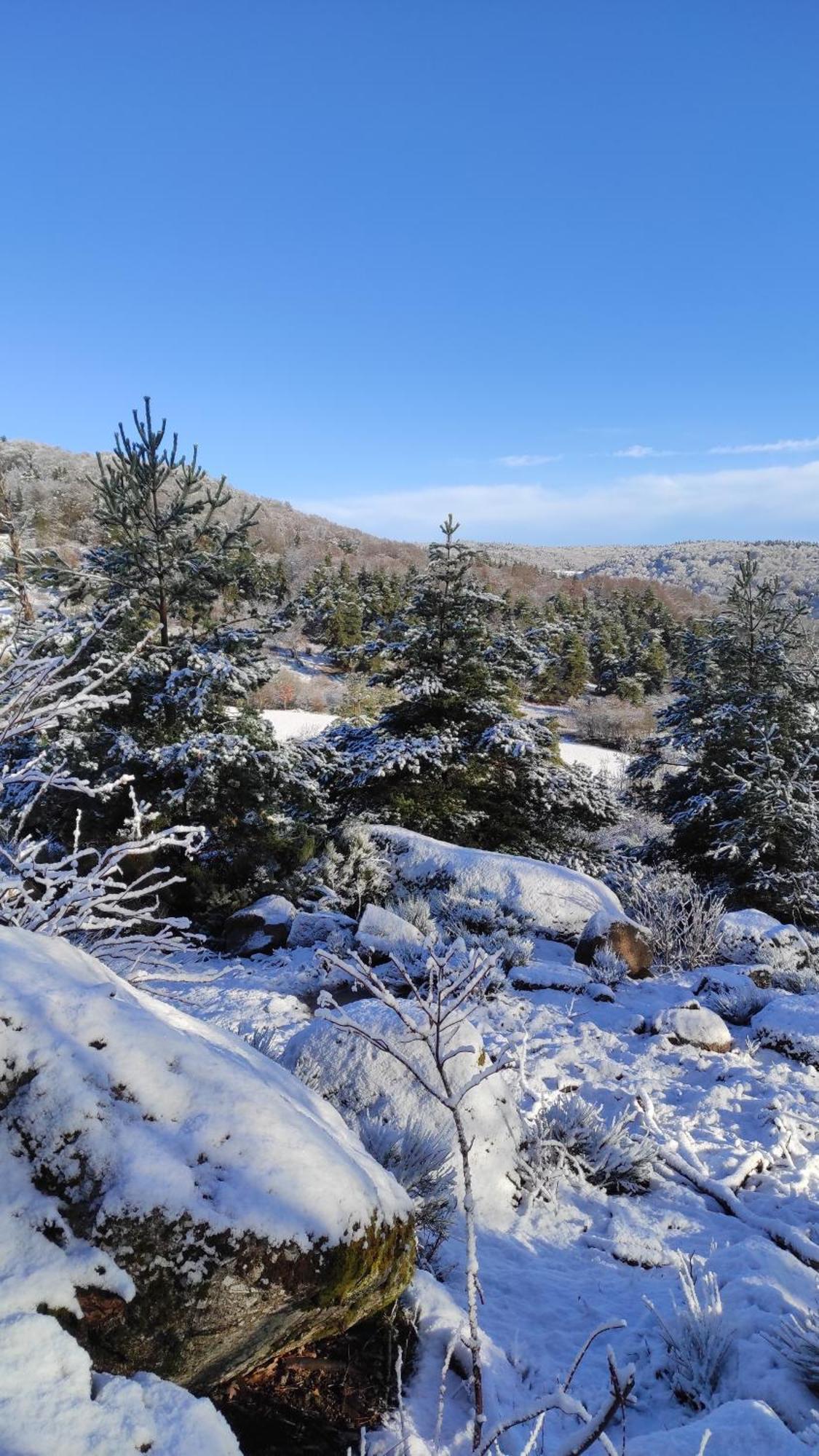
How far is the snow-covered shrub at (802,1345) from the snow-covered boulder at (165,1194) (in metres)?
1.18

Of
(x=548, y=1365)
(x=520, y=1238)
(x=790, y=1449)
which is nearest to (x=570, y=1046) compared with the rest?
(x=520, y=1238)

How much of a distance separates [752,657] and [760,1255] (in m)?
11.6

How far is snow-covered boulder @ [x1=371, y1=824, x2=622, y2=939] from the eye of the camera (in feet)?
25.4

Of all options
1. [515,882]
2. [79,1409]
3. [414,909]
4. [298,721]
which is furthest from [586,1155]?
[298,721]

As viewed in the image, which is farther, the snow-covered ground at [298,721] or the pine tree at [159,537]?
the snow-covered ground at [298,721]

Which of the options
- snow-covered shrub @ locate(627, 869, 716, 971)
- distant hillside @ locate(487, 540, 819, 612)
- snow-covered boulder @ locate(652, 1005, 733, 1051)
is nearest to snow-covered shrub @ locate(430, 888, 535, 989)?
snow-covered shrub @ locate(627, 869, 716, 971)

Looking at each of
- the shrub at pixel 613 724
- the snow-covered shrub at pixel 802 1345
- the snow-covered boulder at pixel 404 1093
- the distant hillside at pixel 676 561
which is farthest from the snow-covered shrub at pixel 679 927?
the distant hillside at pixel 676 561

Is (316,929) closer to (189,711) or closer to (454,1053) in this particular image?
(189,711)

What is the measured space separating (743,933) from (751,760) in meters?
4.74

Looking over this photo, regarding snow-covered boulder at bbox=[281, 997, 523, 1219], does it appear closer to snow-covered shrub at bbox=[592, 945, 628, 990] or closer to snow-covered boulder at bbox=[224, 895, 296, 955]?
snow-covered shrub at bbox=[592, 945, 628, 990]

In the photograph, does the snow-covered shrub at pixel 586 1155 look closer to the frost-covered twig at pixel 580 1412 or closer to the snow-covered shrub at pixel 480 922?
the frost-covered twig at pixel 580 1412

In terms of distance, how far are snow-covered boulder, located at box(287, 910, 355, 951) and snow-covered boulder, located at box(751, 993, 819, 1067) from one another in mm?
3428

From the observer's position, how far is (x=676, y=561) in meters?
114

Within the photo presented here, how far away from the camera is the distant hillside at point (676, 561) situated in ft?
298
